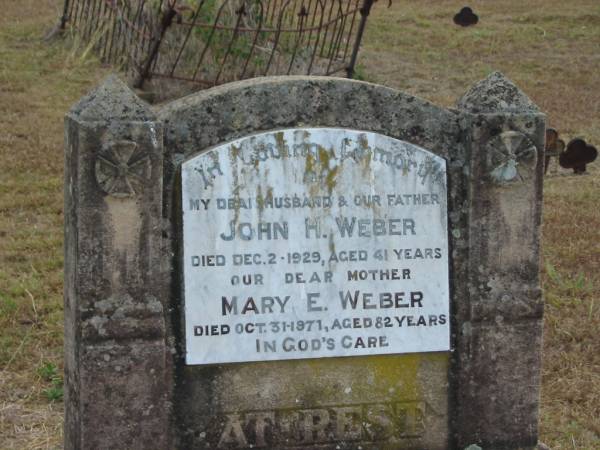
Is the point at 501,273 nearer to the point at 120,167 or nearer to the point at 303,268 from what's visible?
the point at 303,268

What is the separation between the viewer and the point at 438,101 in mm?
11430

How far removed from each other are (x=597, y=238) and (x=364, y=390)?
3.74 metres

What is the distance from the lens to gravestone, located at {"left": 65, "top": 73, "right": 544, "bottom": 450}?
354 centimetres

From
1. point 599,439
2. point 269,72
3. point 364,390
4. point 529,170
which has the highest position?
point 269,72

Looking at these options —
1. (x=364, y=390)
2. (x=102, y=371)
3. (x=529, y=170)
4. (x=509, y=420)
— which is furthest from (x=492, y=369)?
(x=102, y=371)

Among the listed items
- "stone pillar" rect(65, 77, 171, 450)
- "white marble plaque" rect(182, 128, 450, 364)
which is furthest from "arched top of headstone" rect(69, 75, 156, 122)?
"white marble plaque" rect(182, 128, 450, 364)

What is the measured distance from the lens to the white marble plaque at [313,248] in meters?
3.62

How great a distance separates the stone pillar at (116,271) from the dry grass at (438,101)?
0.95 metres

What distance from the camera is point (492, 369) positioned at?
3.85 m

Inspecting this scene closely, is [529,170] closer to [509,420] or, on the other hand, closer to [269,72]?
[509,420]

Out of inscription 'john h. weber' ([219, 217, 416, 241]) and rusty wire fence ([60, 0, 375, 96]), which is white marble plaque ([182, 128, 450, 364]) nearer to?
inscription 'john h. weber' ([219, 217, 416, 241])

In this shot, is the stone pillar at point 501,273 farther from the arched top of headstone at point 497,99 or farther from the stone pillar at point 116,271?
the stone pillar at point 116,271

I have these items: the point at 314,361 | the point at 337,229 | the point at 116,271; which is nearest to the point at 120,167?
the point at 116,271

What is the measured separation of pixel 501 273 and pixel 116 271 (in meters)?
1.32
